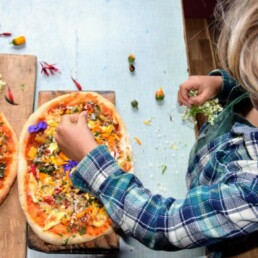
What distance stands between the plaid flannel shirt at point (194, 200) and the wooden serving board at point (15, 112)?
37 centimetres

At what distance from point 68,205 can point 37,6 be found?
81 centimetres

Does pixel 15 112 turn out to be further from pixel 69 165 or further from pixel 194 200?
pixel 194 200

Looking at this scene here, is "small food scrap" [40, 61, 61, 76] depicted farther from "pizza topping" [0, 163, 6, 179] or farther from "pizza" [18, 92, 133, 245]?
"pizza topping" [0, 163, 6, 179]

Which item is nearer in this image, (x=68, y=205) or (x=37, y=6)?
(x=68, y=205)

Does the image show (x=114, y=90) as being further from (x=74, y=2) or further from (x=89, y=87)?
(x=74, y=2)

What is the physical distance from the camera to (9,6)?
60.6 inches

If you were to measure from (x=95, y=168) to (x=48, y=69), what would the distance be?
2.13 ft

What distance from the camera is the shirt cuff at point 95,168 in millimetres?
907

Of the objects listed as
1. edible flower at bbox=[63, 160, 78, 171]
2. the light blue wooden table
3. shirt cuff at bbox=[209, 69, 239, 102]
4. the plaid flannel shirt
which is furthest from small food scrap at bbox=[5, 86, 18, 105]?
shirt cuff at bbox=[209, 69, 239, 102]

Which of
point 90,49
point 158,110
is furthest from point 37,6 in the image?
point 158,110

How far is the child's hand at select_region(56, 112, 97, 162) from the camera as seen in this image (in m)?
0.99

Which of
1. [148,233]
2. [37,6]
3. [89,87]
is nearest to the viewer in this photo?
[148,233]

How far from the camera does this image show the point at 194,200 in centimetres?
85

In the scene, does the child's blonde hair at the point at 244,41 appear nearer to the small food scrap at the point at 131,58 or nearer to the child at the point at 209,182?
the child at the point at 209,182
